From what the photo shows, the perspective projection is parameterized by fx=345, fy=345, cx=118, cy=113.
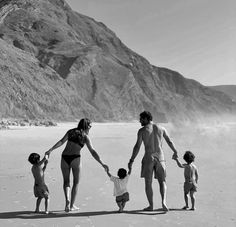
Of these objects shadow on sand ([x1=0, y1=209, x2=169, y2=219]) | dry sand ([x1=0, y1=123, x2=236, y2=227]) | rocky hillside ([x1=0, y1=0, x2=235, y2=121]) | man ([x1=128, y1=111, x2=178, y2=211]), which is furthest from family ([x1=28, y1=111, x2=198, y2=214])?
rocky hillside ([x1=0, y1=0, x2=235, y2=121])

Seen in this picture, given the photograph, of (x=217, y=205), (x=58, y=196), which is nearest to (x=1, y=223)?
(x=58, y=196)

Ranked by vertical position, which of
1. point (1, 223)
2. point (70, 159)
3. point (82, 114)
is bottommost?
point (1, 223)

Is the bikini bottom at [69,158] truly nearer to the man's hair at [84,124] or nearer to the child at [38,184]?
the child at [38,184]

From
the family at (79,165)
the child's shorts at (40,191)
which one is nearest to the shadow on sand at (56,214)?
the family at (79,165)

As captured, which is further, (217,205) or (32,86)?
(32,86)

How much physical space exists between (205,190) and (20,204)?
13.8ft

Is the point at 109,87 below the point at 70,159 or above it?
above

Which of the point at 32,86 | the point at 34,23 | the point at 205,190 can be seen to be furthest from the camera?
the point at 34,23

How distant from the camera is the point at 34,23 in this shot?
10938cm

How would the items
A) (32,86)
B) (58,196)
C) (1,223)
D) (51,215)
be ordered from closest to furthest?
(1,223), (51,215), (58,196), (32,86)

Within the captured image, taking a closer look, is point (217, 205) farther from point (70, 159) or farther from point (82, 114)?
point (82, 114)

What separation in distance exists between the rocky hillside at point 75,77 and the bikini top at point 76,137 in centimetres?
4817

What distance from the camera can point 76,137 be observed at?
6094mm

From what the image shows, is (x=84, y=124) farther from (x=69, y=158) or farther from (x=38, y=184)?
(x=38, y=184)
